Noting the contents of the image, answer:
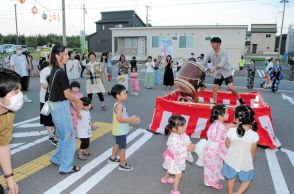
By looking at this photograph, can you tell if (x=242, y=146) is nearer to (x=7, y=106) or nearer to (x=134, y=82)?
(x=7, y=106)

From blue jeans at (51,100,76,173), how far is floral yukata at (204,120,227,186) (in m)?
2.14

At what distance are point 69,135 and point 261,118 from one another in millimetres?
3996

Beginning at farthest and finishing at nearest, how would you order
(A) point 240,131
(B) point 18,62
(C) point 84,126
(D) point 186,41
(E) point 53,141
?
(D) point 186,41
(B) point 18,62
(E) point 53,141
(C) point 84,126
(A) point 240,131

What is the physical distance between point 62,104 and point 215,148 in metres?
2.40

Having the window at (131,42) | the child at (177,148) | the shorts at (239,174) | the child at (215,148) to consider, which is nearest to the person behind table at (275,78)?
the child at (215,148)

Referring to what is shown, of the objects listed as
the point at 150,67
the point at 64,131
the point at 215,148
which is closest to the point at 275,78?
the point at 150,67

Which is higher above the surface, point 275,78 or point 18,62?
point 18,62

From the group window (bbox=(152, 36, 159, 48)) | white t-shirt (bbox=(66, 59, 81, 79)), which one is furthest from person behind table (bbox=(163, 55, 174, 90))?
window (bbox=(152, 36, 159, 48))

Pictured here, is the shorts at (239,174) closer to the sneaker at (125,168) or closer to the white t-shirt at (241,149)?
the white t-shirt at (241,149)

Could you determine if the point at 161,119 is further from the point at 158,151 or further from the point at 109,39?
the point at 109,39

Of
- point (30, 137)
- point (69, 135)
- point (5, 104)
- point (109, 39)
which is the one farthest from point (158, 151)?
point (109, 39)

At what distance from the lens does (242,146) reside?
11.7 feet

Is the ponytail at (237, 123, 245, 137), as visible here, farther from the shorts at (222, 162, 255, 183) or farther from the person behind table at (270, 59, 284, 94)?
the person behind table at (270, 59, 284, 94)

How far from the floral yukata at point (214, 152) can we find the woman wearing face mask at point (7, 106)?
266cm
